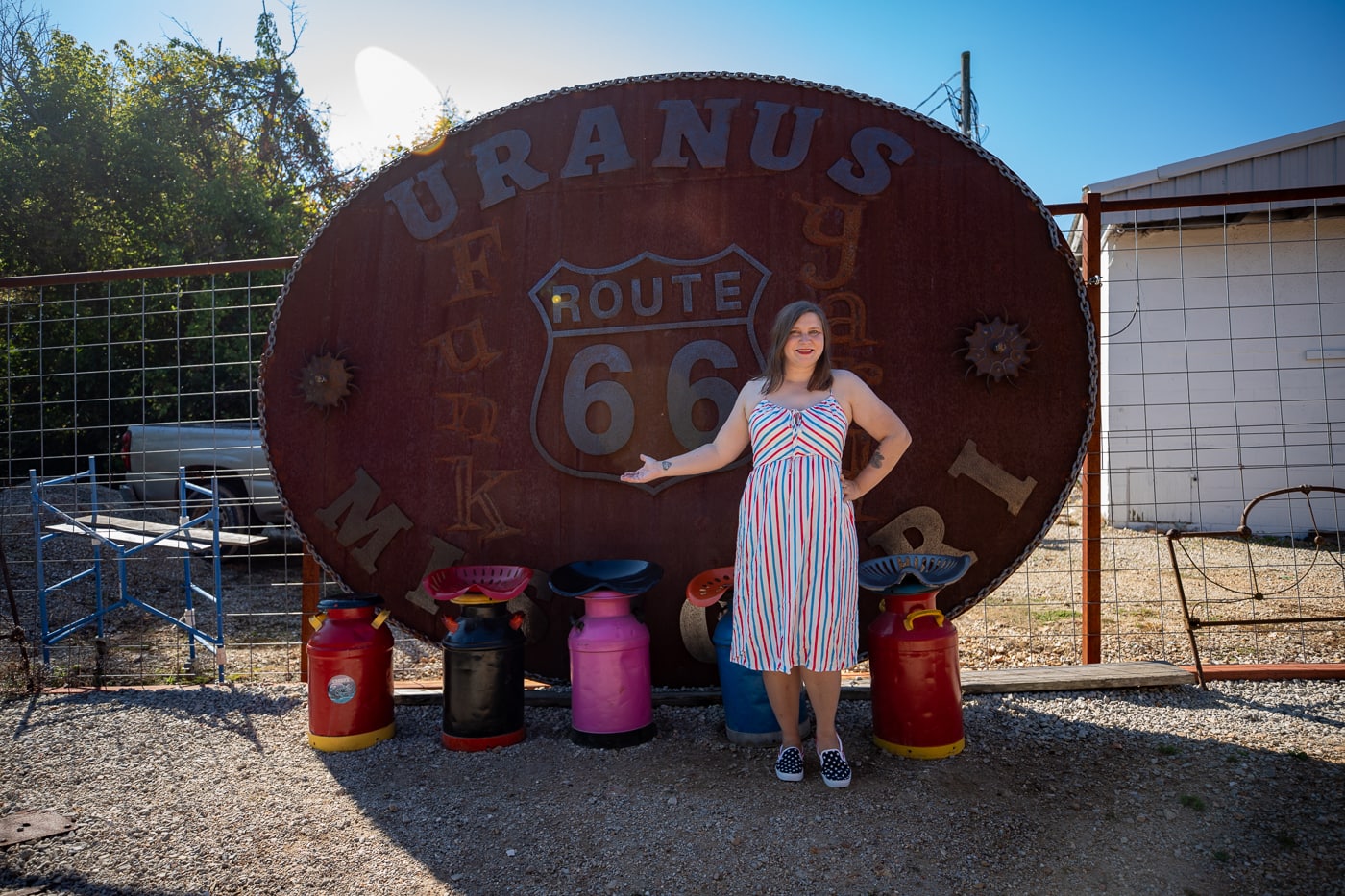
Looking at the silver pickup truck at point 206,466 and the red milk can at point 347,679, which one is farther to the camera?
the silver pickup truck at point 206,466

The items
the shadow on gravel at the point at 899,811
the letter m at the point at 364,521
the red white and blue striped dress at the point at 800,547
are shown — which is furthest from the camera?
the letter m at the point at 364,521

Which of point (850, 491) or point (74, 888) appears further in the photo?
point (850, 491)

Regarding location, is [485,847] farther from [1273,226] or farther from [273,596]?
[1273,226]

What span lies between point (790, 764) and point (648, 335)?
1.99 m

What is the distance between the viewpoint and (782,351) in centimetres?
339

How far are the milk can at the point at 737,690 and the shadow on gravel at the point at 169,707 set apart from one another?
207cm

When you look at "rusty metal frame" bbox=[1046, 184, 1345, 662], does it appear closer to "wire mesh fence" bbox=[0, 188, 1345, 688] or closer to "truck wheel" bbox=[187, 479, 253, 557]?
"wire mesh fence" bbox=[0, 188, 1345, 688]

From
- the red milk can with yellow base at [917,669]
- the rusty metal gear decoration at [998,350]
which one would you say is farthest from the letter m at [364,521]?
the rusty metal gear decoration at [998,350]

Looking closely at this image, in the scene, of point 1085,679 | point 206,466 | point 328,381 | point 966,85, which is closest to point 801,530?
point 1085,679

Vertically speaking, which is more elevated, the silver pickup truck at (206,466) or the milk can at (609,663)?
the silver pickup truck at (206,466)

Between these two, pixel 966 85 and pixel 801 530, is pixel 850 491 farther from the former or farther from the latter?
pixel 966 85

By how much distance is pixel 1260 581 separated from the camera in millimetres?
7559

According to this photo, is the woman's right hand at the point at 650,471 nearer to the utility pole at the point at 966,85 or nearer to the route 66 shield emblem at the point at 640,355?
the route 66 shield emblem at the point at 640,355

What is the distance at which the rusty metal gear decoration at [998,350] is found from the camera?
13.5 ft
